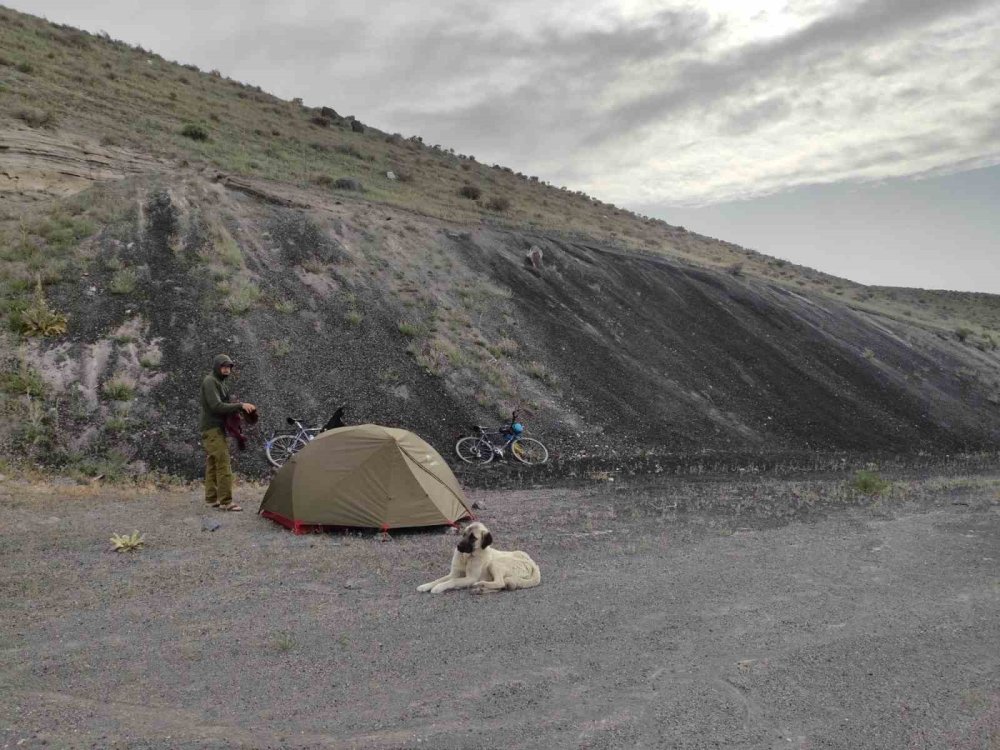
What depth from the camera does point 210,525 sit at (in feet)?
30.2

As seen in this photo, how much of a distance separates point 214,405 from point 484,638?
236 inches

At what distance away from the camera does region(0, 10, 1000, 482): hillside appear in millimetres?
13594

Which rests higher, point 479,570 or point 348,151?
point 348,151

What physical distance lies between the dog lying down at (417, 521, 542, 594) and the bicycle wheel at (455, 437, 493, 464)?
23.9ft

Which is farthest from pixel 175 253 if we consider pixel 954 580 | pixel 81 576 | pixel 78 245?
pixel 954 580

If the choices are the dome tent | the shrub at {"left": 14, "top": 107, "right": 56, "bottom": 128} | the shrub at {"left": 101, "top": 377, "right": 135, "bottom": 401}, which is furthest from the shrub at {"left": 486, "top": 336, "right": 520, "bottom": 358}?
the shrub at {"left": 14, "top": 107, "right": 56, "bottom": 128}

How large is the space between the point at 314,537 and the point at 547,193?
44682mm

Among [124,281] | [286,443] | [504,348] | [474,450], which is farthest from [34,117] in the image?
[474,450]

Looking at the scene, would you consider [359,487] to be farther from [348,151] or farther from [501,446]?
[348,151]

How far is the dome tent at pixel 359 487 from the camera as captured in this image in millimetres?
9500

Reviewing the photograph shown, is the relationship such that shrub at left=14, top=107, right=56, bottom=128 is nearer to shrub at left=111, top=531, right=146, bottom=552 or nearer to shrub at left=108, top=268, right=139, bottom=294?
shrub at left=108, top=268, right=139, bottom=294

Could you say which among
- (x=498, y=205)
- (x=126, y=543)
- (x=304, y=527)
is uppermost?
(x=498, y=205)

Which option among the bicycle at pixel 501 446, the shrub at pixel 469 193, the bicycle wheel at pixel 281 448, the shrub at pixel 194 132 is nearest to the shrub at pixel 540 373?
the bicycle at pixel 501 446

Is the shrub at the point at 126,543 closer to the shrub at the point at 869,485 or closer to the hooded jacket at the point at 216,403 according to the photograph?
the hooded jacket at the point at 216,403
